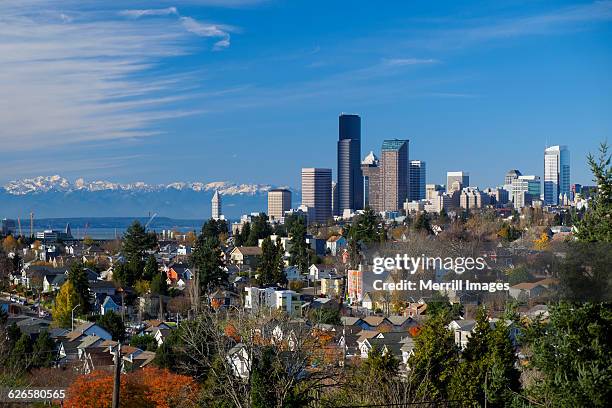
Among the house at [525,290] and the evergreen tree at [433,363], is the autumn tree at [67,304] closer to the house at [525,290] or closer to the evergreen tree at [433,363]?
the evergreen tree at [433,363]

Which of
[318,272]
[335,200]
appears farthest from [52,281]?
[335,200]

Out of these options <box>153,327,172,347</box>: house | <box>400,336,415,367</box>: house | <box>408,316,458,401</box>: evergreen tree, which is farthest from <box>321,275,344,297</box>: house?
<box>408,316,458,401</box>: evergreen tree

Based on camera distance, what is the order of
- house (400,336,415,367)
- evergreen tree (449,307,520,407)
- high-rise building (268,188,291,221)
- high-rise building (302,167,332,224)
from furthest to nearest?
high-rise building (302,167,332,224), high-rise building (268,188,291,221), house (400,336,415,367), evergreen tree (449,307,520,407)

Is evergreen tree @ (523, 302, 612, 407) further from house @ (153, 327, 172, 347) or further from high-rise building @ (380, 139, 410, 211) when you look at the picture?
high-rise building @ (380, 139, 410, 211)

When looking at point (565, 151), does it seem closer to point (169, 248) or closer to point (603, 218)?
point (169, 248)

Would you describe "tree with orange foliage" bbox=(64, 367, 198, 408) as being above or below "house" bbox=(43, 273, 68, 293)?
above

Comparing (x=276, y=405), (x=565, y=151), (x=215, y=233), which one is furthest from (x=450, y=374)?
(x=565, y=151)
